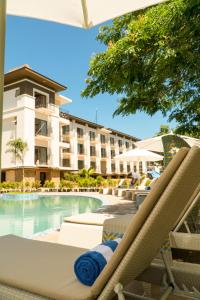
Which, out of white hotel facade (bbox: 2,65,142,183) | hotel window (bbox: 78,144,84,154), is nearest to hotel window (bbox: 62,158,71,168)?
white hotel facade (bbox: 2,65,142,183)

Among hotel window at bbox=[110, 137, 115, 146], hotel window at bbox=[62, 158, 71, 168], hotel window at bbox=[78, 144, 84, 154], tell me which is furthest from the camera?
hotel window at bbox=[110, 137, 115, 146]

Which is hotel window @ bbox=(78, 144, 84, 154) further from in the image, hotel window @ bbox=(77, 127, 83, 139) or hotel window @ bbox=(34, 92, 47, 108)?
hotel window @ bbox=(34, 92, 47, 108)

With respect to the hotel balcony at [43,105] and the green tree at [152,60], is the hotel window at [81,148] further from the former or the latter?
the green tree at [152,60]

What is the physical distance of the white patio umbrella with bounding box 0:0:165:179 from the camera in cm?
336

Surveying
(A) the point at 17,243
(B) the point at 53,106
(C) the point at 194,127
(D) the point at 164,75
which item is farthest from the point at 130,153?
(B) the point at 53,106

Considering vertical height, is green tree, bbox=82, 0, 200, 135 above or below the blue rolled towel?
above

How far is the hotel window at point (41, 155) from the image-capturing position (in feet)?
111

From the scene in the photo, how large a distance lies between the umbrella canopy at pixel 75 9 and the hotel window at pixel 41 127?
102 feet

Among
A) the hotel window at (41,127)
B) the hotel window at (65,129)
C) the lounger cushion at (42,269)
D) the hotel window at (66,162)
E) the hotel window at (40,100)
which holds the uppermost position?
the hotel window at (40,100)

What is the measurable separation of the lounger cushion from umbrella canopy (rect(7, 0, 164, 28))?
2792 mm

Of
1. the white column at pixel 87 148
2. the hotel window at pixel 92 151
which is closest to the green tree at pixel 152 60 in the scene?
the white column at pixel 87 148

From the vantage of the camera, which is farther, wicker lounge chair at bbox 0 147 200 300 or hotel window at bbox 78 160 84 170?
hotel window at bbox 78 160 84 170

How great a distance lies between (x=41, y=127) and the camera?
3434 cm

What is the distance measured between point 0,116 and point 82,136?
4200cm
